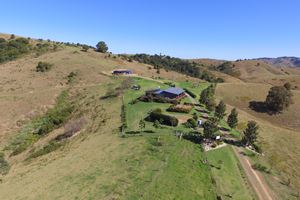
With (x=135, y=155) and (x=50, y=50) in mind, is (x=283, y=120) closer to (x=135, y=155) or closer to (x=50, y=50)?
(x=135, y=155)

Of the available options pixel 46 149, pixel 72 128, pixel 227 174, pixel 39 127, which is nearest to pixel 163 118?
pixel 227 174

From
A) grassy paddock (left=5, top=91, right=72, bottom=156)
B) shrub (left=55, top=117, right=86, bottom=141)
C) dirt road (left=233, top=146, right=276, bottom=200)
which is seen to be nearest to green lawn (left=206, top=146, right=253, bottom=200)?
dirt road (left=233, top=146, right=276, bottom=200)

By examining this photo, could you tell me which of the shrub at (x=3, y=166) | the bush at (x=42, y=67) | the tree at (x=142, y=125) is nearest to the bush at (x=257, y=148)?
the tree at (x=142, y=125)

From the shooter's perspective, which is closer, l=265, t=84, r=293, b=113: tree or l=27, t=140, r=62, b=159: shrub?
l=27, t=140, r=62, b=159: shrub

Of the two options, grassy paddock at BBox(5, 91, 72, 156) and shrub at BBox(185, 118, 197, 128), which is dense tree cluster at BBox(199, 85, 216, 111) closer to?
shrub at BBox(185, 118, 197, 128)

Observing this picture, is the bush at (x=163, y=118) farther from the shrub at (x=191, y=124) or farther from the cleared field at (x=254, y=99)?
the cleared field at (x=254, y=99)

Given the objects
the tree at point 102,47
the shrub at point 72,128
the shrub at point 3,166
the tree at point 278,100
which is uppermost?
the tree at point 102,47
